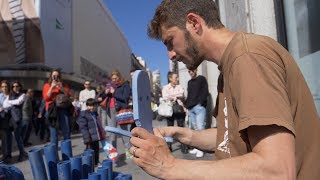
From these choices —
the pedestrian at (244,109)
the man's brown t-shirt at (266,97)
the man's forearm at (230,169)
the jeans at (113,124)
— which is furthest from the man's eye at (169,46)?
the jeans at (113,124)

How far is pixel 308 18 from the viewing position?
429 centimetres

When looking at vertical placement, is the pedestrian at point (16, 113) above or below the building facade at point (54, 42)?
below

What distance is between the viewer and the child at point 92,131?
707 centimetres

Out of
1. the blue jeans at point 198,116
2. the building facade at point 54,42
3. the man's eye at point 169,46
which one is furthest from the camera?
the building facade at point 54,42

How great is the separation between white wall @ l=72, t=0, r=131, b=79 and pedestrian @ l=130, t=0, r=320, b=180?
2359 centimetres

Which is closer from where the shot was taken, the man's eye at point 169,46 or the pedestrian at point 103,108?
the man's eye at point 169,46

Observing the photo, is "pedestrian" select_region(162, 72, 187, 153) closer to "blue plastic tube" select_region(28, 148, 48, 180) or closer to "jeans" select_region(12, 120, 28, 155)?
"jeans" select_region(12, 120, 28, 155)

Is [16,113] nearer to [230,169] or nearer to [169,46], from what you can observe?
[169,46]

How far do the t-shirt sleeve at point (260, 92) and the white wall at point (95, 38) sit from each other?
2395cm

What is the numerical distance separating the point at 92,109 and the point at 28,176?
61.6 inches

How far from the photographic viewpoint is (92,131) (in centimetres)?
712

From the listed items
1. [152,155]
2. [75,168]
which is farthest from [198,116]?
[152,155]

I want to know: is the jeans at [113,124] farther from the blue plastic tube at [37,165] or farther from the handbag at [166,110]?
the blue plastic tube at [37,165]

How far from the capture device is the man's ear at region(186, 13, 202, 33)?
1671 mm
